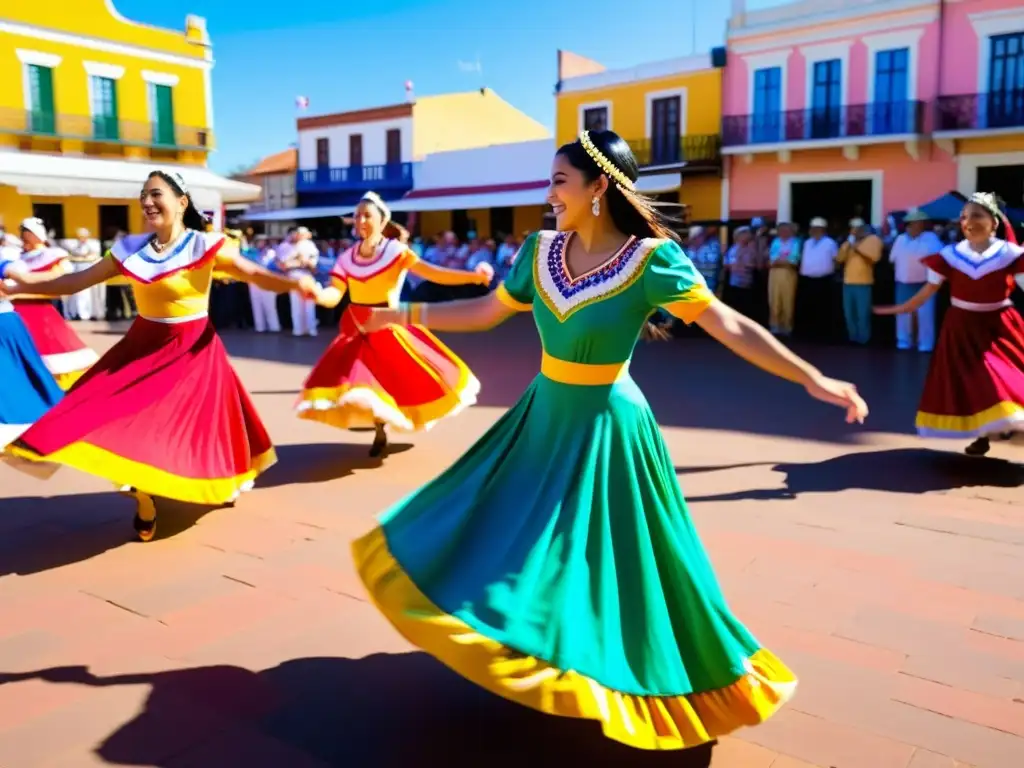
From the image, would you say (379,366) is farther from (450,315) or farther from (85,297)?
(85,297)

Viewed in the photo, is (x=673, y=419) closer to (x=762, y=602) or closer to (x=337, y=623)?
(x=762, y=602)

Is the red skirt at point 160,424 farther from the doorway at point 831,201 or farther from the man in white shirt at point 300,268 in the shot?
the doorway at point 831,201

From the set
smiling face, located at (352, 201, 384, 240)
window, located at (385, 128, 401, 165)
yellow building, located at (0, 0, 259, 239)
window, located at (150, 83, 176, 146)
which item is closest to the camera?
smiling face, located at (352, 201, 384, 240)

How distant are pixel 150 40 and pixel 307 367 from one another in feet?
72.3

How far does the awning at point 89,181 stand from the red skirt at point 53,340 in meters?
14.4

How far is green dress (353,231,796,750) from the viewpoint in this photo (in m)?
2.41

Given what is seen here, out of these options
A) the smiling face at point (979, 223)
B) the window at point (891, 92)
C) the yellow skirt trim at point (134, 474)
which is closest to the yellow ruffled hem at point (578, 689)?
the yellow skirt trim at point (134, 474)

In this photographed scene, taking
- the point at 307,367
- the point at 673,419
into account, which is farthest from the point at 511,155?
the point at 673,419

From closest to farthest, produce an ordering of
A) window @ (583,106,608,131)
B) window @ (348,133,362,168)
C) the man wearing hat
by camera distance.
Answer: the man wearing hat < window @ (583,106,608,131) < window @ (348,133,362,168)

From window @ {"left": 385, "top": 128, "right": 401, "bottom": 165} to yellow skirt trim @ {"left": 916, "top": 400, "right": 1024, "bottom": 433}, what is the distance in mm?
33425

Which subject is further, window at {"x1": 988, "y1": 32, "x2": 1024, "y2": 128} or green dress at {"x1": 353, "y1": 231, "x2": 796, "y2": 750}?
window at {"x1": 988, "y1": 32, "x2": 1024, "y2": 128}

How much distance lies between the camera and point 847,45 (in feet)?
76.3

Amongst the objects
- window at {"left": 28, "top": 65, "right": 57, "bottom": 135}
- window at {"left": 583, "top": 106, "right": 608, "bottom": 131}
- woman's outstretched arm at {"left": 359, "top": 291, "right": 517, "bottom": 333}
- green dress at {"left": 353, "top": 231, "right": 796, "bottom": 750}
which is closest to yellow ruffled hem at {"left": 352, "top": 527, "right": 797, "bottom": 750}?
green dress at {"left": 353, "top": 231, "right": 796, "bottom": 750}

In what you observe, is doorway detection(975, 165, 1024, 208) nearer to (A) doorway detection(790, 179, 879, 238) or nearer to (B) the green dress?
(A) doorway detection(790, 179, 879, 238)
